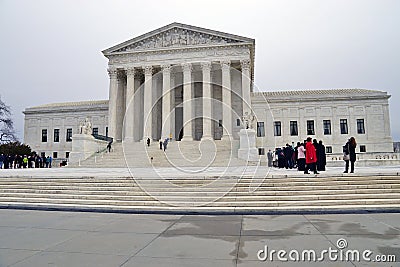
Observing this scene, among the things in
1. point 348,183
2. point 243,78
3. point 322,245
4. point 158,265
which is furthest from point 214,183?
point 243,78

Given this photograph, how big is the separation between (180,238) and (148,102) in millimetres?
38693

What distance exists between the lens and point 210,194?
11250mm

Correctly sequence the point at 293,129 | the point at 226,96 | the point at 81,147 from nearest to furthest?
the point at 81,147 < the point at 226,96 < the point at 293,129

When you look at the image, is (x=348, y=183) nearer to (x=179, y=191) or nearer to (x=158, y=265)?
(x=179, y=191)

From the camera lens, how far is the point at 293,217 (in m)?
8.63

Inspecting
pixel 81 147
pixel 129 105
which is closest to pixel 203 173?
pixel 81 147

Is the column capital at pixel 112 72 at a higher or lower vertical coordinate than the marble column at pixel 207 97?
higher

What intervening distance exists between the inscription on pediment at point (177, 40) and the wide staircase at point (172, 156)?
50.7 feet

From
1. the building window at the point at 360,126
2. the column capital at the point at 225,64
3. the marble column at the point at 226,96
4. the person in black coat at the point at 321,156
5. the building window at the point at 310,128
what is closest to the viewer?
the person in black coat at the point at 321,156

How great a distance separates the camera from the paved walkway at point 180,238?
494cm

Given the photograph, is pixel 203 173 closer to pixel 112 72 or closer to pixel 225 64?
pixel 225 64

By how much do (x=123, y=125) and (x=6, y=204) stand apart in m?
32.6

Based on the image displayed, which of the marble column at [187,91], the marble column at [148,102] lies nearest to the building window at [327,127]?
the marble column at [187,91]

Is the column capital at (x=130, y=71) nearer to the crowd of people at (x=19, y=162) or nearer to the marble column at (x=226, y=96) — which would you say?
the marble column at (x=226, y=96)
